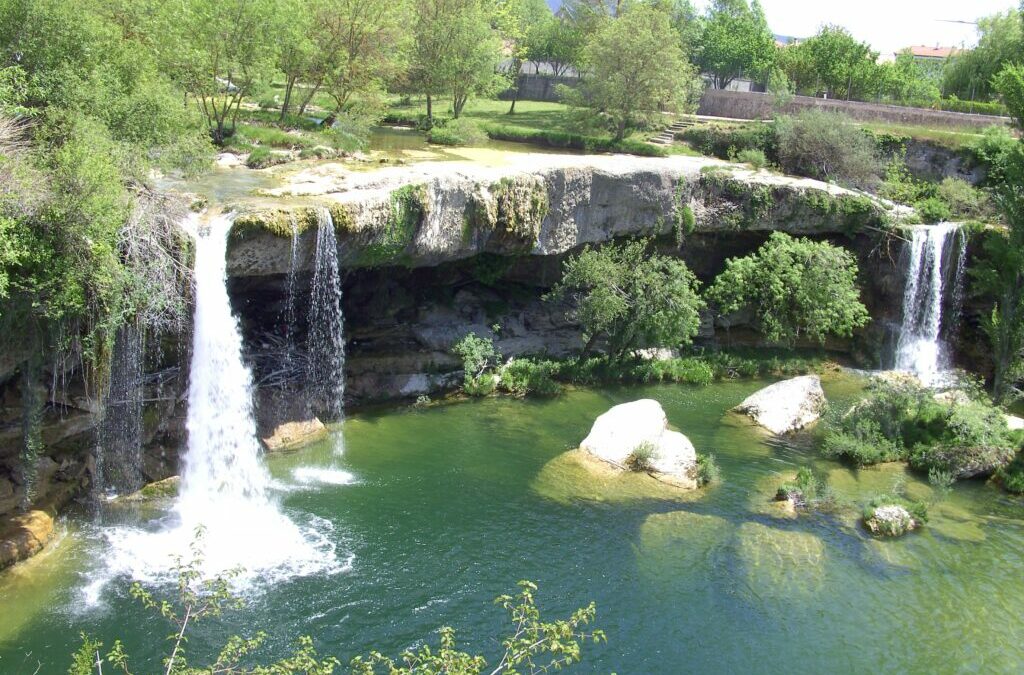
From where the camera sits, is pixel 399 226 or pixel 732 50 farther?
pixel 732 50

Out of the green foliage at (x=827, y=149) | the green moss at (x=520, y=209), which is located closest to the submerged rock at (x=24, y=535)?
the green moss at (x=520, y=209)

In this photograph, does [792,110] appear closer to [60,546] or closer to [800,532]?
[800,532]

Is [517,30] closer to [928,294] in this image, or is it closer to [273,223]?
[928,294]

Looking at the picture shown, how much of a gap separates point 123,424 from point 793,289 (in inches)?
823

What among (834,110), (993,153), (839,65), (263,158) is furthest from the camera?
(839,65)

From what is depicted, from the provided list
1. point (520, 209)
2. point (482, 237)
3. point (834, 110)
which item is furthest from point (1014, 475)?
point (834, 110)

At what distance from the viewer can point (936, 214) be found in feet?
106

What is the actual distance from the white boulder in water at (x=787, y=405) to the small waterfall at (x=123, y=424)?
1647 cm

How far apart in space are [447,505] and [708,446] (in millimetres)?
7962

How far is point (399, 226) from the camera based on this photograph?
75.7 ft

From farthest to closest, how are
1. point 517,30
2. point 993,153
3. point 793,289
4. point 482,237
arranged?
point 517,30 → point 993,153 → point 793,289 → point 482,237

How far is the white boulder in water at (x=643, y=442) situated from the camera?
21.2 metres

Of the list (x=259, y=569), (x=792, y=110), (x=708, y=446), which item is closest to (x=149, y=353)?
(x=259, y=569)

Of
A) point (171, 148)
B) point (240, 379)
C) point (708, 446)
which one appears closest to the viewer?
point (240, 379)
